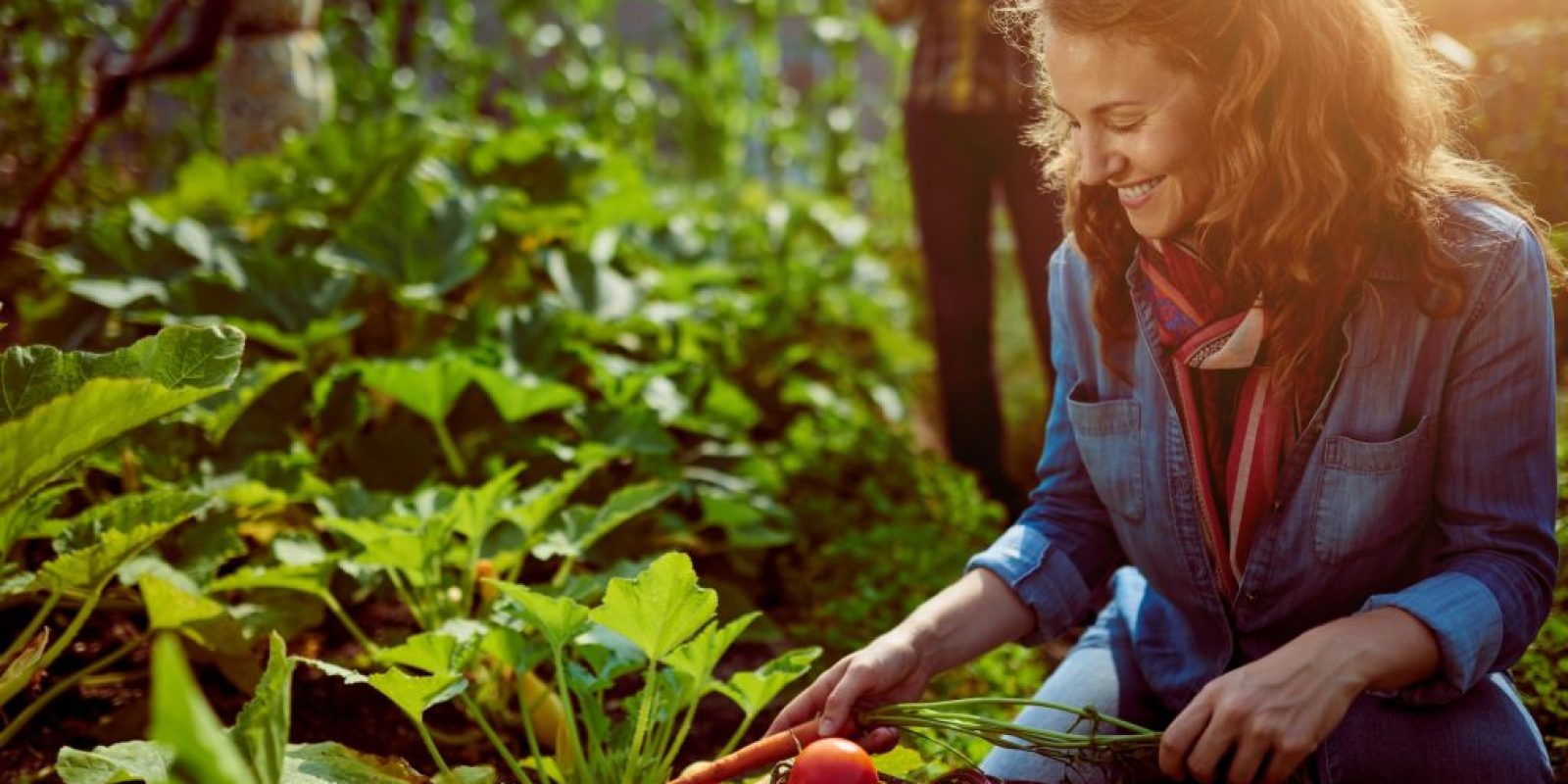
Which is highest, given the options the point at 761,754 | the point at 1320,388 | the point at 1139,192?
the point at 1139,192

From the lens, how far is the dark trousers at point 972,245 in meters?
3.33

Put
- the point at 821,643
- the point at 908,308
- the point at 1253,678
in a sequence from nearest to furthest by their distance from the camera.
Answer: the point at 1253,678 < the point at 821,643 < the point at 908,308

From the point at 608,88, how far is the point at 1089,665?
439cm

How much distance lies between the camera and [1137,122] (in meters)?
1.46

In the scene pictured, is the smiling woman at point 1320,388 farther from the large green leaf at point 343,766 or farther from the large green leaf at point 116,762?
the large green leaf at point 116,762

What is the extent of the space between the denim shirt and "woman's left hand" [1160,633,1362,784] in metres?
0.13

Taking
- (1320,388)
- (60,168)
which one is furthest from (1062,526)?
(60,168)

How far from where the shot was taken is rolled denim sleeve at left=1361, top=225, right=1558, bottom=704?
4.64 ft

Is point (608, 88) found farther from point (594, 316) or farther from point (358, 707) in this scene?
point (358, 707)

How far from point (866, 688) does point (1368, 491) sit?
0.57 m

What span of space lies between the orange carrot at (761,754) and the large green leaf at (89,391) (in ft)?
2.10

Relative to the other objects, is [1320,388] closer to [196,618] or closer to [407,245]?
[196,618]

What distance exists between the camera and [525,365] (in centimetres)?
285

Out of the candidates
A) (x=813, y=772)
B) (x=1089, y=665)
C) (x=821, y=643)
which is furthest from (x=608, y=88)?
(x=813, y=772)
